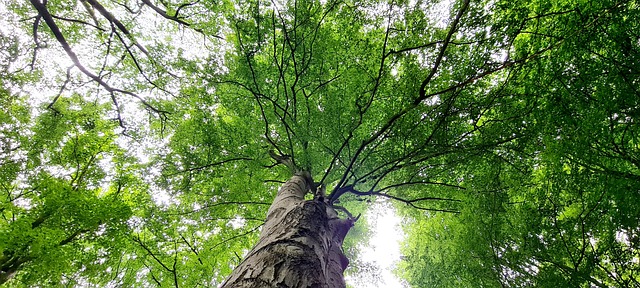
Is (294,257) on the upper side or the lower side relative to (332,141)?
lower

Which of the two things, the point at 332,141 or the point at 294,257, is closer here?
the point at 294,257

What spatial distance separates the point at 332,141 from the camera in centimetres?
347

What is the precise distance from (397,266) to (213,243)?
4708 millimetres

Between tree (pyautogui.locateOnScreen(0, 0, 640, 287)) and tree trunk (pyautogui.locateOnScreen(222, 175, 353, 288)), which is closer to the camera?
tree trunk (pyautogui.locateOnScreen(222, 175, 353, 288))

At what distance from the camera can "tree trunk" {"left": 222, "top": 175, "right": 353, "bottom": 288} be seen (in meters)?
1.17

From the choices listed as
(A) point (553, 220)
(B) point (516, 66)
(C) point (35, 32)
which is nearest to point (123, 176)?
(C) point (35, 32)

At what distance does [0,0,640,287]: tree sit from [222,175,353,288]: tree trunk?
1 centimetres

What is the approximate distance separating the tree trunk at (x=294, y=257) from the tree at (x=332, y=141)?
0.04 ft

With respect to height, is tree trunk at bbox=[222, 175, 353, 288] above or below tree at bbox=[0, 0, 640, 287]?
below

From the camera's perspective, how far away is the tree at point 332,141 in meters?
2.11

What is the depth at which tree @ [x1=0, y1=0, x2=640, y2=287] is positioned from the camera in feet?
6.92

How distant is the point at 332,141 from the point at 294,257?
2245 millimetres

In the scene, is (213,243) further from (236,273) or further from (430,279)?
(430,279)

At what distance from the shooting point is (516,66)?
2.28 metres
